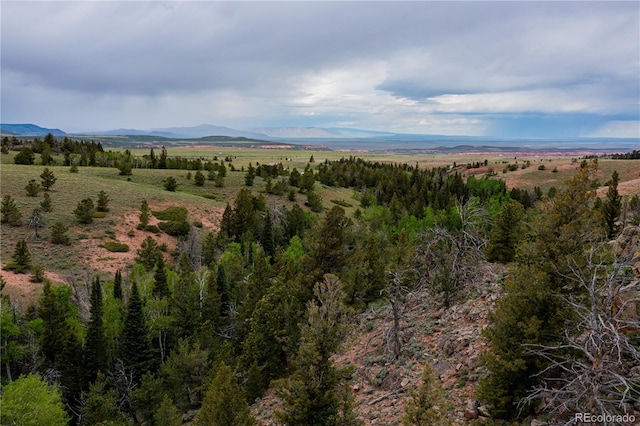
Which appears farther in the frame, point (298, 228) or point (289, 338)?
point (298, 228)

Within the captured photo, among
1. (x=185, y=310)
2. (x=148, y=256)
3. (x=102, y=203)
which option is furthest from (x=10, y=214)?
(x=185, y=310)

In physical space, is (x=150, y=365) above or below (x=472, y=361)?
below

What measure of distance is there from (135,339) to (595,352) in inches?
1437

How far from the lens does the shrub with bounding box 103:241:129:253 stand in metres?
60.7

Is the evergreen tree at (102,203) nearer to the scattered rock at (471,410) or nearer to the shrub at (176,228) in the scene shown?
the shrub at (176,228)

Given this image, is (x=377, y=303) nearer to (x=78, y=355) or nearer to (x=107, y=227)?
(x=78, y=355)

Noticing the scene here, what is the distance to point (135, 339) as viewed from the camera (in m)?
36.8

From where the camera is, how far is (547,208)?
16.3m

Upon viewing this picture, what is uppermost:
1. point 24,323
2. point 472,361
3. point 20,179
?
point 20,179

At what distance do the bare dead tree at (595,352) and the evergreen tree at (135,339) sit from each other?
33406mm

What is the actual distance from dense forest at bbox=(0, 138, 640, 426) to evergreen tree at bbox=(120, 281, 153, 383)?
0.18 m

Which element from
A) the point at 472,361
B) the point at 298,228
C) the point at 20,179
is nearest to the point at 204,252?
the point at 298,228

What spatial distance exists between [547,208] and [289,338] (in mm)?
21383

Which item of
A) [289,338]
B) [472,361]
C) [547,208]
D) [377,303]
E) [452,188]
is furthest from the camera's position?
[452,188]
